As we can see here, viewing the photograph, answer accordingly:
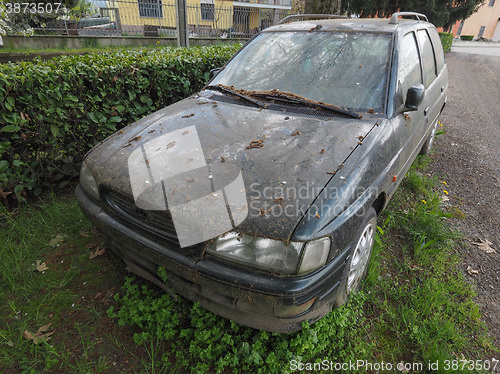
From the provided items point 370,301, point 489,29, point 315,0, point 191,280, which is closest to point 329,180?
point 191,280

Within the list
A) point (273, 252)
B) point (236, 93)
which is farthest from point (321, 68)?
point (273, 252)

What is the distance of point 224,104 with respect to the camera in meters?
2.65

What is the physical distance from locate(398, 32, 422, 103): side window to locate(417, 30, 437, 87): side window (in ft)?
0.86

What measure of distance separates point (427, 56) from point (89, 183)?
12.2 feet

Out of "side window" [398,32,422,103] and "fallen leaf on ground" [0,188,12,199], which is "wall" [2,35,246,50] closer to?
"fallen leaf on ground" [0,188,12,199]

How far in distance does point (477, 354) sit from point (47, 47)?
13816 mm

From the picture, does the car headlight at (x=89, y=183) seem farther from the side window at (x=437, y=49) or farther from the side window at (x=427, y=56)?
the side window at (x=437, y=49)

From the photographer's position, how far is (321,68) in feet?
8.71

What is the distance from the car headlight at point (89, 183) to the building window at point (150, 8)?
1186cm

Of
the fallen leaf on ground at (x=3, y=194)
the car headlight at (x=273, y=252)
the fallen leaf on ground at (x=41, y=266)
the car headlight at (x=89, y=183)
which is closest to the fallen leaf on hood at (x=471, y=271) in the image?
the car headlight at (x=273, y=252)

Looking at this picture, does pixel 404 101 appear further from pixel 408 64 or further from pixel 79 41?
pixel 79 41

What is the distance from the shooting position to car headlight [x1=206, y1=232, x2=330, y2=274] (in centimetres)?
152

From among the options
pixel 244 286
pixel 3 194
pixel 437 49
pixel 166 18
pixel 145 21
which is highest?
pixel 166 18

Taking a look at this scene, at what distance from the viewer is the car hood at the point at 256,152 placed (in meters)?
1.61
